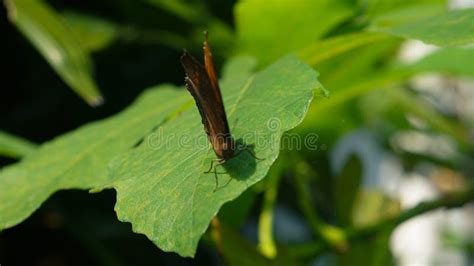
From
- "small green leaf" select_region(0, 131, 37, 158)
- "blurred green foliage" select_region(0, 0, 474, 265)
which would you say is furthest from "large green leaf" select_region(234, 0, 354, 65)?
"small green leaf" select_region(0, 131, 37, 158)

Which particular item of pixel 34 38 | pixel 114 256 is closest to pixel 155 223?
pixel 34 38

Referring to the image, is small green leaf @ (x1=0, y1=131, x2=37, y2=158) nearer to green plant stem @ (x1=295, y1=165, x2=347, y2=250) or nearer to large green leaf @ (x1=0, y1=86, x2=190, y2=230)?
large green leaf @ (x1=0, y1=86, x2=190, y2=230)

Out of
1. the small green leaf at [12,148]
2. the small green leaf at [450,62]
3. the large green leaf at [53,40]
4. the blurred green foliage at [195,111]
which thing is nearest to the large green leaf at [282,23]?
the blurred green foliage at [195,111]

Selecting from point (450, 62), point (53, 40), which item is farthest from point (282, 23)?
point (53, 40)

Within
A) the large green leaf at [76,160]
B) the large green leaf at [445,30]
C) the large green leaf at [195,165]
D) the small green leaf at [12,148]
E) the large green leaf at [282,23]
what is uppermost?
the large green leaf at [195,165]

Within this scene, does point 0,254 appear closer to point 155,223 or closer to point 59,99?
point 59,99

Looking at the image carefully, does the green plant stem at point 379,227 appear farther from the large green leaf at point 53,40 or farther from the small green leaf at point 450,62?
the large green leaf at point 53,40

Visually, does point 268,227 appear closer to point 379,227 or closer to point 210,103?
point 379,227

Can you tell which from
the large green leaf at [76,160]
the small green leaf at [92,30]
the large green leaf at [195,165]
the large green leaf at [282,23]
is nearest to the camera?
the large green leaf at [195,165]
